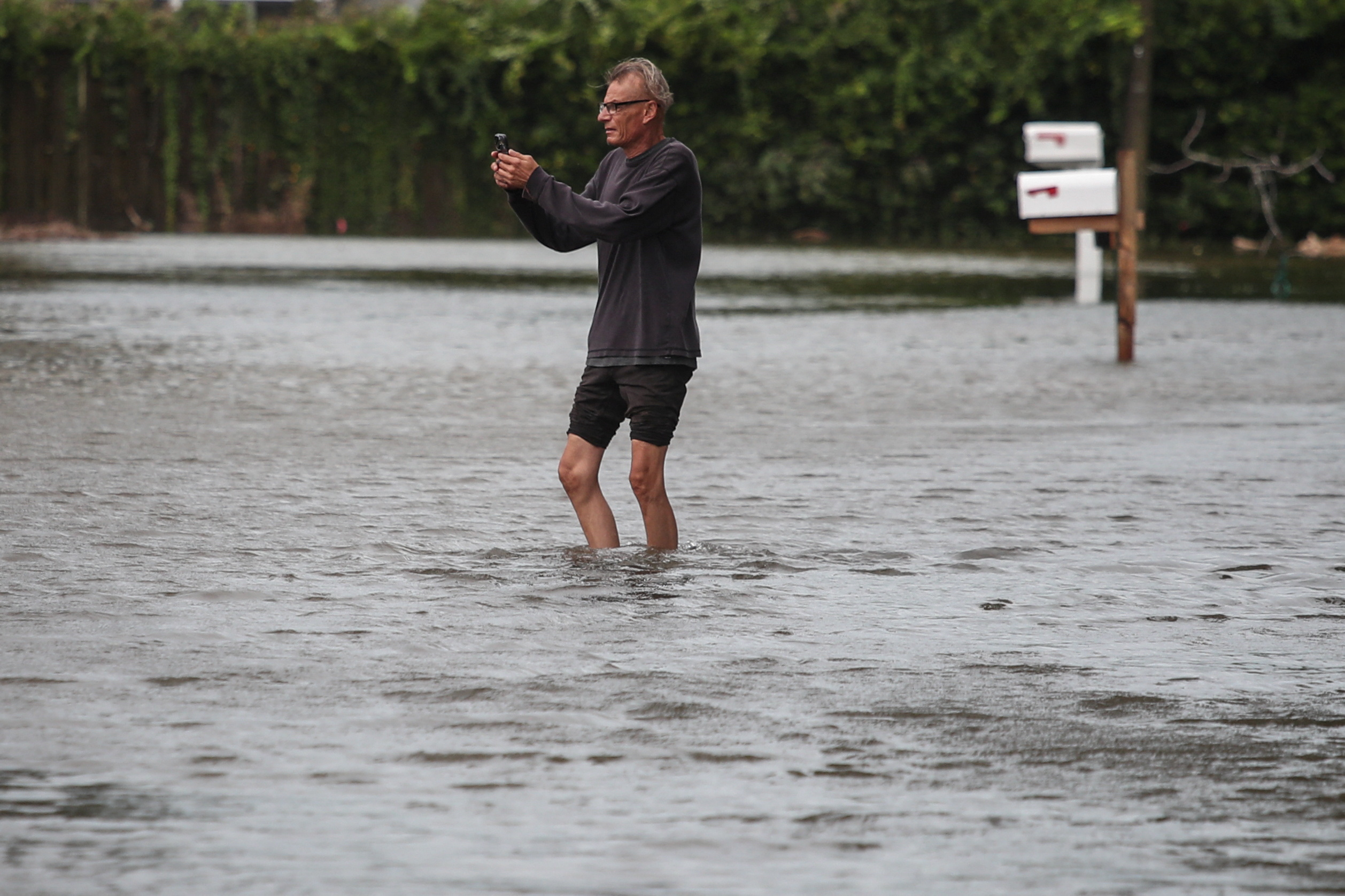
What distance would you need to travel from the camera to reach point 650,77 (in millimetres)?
6023

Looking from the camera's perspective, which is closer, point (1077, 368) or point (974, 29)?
point (1077, 368)

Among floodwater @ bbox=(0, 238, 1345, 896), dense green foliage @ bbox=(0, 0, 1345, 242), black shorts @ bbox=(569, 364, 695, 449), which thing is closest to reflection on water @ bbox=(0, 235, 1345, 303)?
dense green foliage @ bbox=(0, 0, 1345, 242)

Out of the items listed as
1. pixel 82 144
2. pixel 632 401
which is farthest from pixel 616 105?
pixel 82 144

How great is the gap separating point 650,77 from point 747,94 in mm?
23696

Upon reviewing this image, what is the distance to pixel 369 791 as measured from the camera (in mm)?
3805

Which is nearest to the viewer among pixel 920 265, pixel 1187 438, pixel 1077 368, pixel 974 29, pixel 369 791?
pixel 369 791

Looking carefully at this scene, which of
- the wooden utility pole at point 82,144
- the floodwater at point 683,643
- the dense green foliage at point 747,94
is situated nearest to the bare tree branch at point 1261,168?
the dense green foliage at point 747,94

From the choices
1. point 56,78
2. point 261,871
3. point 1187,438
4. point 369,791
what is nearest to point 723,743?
point 369,791

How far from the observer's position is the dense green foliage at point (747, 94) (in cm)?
2775

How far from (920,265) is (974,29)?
15.5 feet

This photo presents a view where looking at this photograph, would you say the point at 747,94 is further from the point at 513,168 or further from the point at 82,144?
the point at 513,168

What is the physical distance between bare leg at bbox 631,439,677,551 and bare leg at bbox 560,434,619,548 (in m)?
0.11

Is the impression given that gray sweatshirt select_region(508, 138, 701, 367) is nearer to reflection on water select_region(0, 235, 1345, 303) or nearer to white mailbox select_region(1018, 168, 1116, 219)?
white mailbox select_region(1018, 168, 1116, 219)

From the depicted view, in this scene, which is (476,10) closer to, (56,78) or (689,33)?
(689,33)
